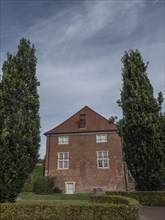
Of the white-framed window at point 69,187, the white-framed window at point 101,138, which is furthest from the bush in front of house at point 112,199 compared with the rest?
the white-framed window at point 101,138

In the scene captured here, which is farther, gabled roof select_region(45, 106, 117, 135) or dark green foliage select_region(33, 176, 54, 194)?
gabled roof select_region(45, 106, 117, 135)

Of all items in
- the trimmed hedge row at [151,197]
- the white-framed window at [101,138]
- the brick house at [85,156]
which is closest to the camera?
the trimmed hedge row at [151,197]

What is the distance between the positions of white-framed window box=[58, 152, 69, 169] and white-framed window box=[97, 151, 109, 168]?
4248mm

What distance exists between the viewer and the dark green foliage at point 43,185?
29.8m

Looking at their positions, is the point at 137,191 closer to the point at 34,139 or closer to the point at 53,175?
the point at 34,139

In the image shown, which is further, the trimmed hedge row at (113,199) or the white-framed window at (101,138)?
the white-framed window at (101,138)

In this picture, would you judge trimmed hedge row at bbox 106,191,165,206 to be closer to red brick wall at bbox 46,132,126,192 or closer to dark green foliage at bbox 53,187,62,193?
red brick wall at bbox 46,132,126,192

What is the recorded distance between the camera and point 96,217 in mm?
10273

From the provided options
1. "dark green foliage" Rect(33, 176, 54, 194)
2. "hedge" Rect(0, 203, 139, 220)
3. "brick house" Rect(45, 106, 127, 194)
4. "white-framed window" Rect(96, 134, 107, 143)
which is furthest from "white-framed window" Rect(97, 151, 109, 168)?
"hedge" Rect(0, 203, 139, 220)

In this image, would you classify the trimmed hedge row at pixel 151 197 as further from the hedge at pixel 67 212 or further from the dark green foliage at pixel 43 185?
the dark green foliage at pixel 43 185

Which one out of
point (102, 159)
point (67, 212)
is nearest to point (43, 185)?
point (102, 159)

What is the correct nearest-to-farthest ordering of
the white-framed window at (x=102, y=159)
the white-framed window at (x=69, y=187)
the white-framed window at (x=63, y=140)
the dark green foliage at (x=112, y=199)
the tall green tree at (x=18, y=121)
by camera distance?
the tall green tree at (x=18, y=121) < the dark green foliage at (x=112, y=199) < the white-framed window at (x=69, y=187) < the white-framed window at (x=102, y=159) < the white-framed window at (x=63, y=140)

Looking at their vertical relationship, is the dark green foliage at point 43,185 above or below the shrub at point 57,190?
above

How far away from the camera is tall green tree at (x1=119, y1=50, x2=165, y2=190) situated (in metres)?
17.4
